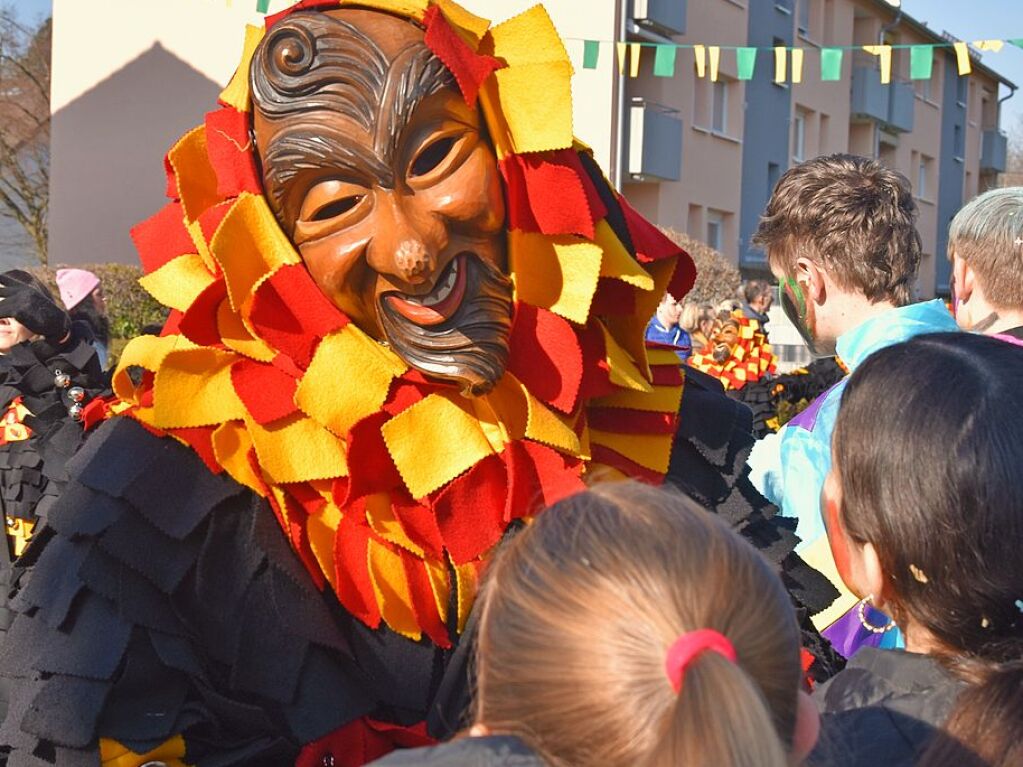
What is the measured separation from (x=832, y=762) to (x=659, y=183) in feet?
54.2

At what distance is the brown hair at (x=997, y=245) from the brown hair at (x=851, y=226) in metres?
0.12

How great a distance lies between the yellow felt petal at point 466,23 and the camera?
82.0 inches

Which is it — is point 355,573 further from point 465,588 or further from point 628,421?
point 628,421

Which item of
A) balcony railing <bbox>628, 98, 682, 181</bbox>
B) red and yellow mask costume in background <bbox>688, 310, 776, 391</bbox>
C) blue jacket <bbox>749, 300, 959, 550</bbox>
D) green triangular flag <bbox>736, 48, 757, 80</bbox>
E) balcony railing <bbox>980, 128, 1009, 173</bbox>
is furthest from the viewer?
balcony railing <bbox>980, 128, 1009, 173</bbox>

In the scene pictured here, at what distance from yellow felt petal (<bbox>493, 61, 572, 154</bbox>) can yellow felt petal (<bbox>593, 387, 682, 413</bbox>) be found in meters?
0.45

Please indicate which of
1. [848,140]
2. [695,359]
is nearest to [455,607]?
[695,359]

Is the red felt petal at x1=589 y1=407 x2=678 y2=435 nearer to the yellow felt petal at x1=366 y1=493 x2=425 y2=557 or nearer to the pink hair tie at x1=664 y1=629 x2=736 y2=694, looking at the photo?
the yellow felt petal at x1=366 y1=493 x2=425 y2=557

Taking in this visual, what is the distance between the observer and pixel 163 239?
86.4 inches

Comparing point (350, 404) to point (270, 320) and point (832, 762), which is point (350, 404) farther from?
point (832, 762)

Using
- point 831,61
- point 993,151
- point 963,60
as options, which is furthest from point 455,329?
point 993,151

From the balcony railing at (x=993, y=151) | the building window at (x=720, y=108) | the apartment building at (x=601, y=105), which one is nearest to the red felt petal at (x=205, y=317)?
the apartment building at (x=601, y=105)

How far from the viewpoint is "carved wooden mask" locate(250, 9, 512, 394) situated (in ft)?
6.52

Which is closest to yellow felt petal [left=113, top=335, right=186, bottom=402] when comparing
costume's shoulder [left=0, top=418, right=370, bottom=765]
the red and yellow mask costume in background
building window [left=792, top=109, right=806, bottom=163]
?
costume's shoulder [left=0, top=418, right=370, bottom=765]

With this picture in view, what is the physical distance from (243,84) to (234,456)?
0.59 metres
